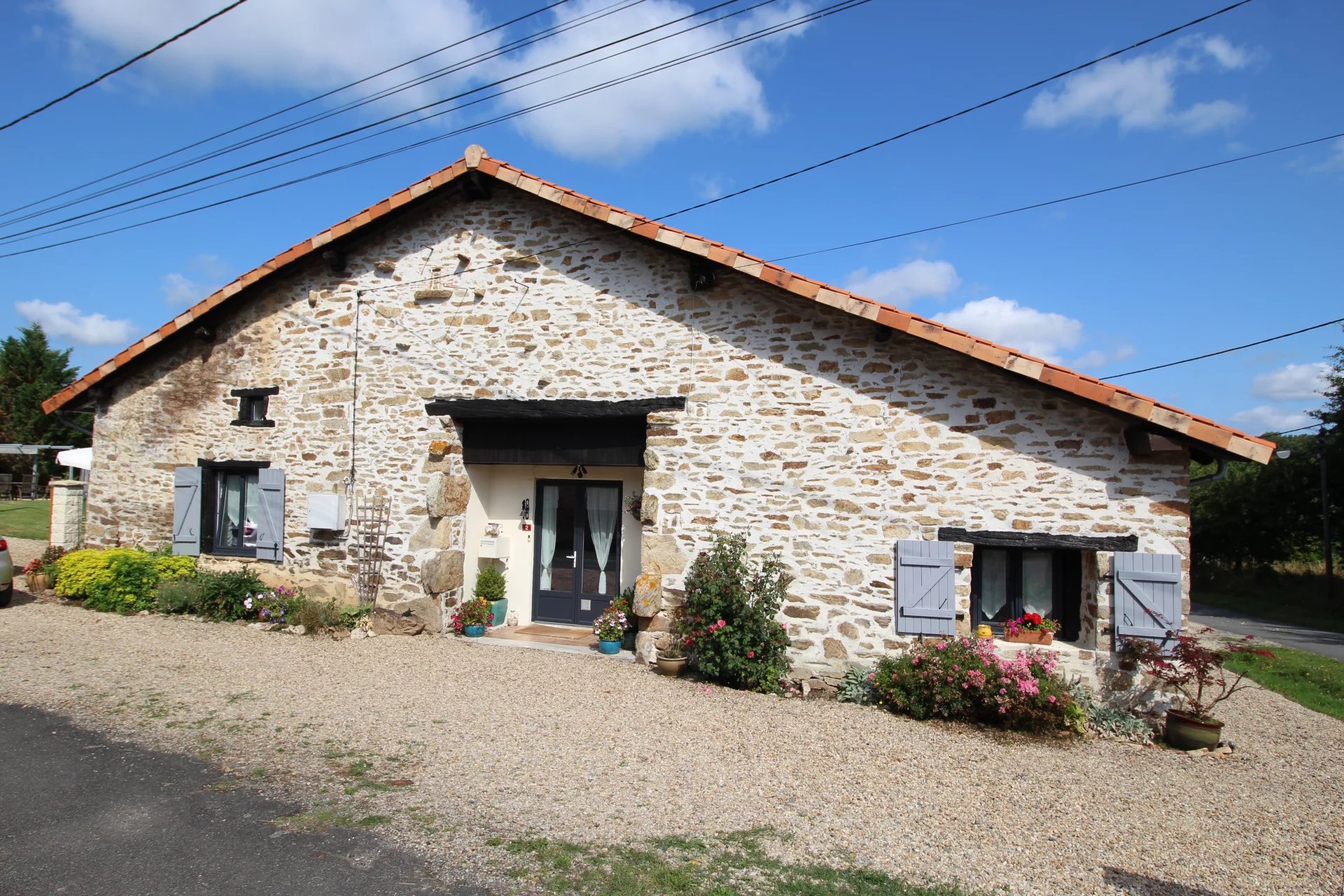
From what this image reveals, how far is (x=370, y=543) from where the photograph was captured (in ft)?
31.4

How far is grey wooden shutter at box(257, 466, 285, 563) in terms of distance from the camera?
33.1ft

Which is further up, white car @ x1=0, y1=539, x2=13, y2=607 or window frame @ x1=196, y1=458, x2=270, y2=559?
window frame @ x1=196, y1=458, x2=270, y2=559

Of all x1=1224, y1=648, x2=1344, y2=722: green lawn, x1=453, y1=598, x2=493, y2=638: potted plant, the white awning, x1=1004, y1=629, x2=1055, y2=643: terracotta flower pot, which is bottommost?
x1=1224, y1=648, x2=1344, y2=722: green lawn

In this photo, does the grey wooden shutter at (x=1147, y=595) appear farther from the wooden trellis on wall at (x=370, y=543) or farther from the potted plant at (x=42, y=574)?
the potted plant at (x=42, y=574)

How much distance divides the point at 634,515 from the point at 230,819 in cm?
558

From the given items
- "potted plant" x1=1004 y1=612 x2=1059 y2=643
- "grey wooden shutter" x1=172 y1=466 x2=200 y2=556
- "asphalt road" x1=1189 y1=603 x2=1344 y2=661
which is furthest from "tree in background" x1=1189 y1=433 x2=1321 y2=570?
"grey wooden shutter" x1=172 y1=466 x2=200 y2=556

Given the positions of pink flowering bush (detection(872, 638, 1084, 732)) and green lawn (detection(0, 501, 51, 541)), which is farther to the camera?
Answer: green lawn (detection(0, 501, 51, 541))

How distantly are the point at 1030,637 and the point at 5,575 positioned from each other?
12415mm

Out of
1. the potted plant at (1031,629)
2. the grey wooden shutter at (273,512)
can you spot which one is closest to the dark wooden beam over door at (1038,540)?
the potted plant at (1031,629)

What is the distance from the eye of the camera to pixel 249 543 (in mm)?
10711

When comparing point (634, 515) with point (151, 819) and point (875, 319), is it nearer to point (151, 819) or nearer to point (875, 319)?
point (875, 319)

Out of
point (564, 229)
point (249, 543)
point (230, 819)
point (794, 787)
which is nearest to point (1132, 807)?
point (794, 787)

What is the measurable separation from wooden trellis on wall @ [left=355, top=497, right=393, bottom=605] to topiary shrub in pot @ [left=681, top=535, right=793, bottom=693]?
13.7ft

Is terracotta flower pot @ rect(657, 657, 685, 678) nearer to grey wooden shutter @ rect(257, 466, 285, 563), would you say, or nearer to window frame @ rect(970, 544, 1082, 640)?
window frame @ rect(970, 544, 1082, 640)
